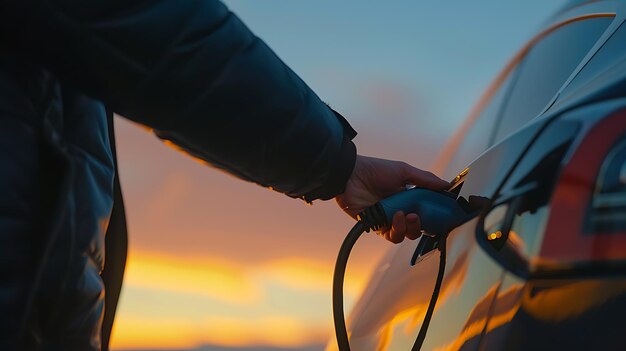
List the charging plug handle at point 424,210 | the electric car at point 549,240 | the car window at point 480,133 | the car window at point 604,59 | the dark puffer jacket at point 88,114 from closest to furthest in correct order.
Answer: the electric car at point 549,240 → the dark puffer jacket at point 88,114 → the car window at point 604,59 → the charging plug handle at point 424,210 → the car window at point 480,133

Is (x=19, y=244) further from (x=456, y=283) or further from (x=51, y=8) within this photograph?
(x=456, y=283)

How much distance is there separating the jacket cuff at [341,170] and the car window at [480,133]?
0.40m

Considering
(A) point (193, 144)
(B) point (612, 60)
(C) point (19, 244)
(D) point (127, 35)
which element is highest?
(B) point (612, 60)

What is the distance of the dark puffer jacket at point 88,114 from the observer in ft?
4.36

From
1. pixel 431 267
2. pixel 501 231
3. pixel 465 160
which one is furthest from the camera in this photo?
pixel 465 160

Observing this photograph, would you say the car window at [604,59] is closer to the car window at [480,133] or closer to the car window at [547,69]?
the car window at [547,69]

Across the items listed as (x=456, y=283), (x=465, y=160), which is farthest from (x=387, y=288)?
(x=456, y=283)

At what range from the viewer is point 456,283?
55.7 inches

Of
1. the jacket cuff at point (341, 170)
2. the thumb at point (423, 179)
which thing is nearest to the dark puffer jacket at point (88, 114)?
the jacket cuff at point (341, 170)

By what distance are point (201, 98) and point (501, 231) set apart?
50cm

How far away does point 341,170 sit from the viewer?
5.73ft

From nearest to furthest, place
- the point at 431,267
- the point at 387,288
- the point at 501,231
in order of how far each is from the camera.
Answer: the point at 501,231
the point at 431,267
the point at 387,288

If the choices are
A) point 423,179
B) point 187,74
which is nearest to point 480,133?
point 423,179

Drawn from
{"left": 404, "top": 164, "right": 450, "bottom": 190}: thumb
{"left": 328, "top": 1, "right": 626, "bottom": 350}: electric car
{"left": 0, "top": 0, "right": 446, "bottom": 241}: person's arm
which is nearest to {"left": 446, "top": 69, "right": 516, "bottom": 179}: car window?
{"left": 404, "top": 164, "right": 450, "bottom": 190}: thumb
